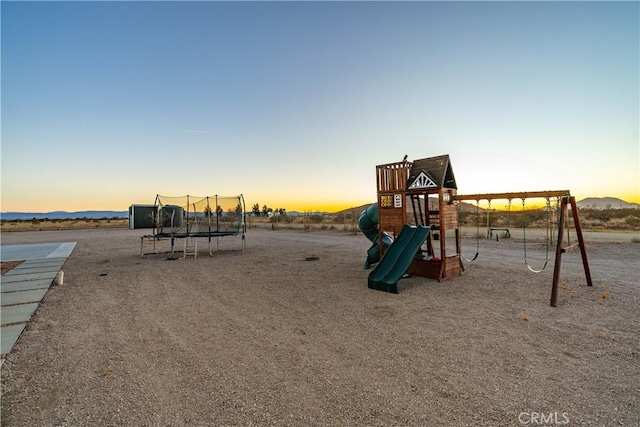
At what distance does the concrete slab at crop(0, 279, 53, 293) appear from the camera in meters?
6.63

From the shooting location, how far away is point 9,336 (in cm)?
410

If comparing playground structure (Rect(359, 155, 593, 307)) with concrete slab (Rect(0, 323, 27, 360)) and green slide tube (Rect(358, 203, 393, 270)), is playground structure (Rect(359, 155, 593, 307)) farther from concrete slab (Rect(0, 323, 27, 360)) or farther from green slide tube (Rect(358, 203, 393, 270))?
concrete slab (Rect(0, 323, 27, 360))

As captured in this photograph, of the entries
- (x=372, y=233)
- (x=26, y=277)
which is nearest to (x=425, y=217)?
(x=372, y=233)

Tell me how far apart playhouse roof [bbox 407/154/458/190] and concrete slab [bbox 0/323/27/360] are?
7.53m

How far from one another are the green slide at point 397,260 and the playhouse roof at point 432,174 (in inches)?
43.2

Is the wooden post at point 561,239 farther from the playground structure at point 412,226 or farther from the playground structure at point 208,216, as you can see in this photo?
the playground structure at point 208,216

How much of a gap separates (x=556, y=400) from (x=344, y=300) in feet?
11.5

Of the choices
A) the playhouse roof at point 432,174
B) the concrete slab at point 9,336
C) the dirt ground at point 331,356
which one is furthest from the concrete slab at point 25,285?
the playhouse roof at point 432,174

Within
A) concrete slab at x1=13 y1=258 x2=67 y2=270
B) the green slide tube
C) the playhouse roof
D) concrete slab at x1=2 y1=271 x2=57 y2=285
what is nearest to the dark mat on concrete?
concrete slab at x1=2 y1=271 x2=57 y2=285

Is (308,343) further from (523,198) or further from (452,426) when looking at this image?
(523,198)

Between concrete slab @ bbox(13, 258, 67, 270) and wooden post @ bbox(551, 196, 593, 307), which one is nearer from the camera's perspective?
wooden post @ bbox(551, 196, 593, 307)

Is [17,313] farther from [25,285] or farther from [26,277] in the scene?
[26,277]

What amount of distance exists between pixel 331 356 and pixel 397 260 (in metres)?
3.75

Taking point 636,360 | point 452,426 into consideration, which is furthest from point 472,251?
point 452,426
